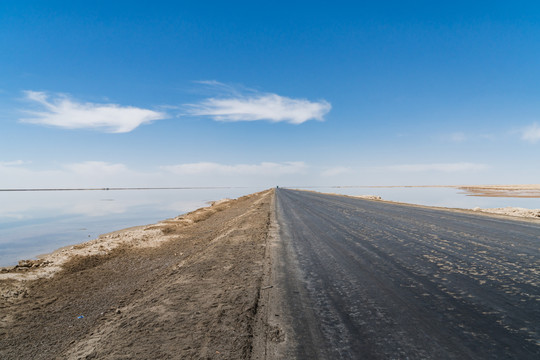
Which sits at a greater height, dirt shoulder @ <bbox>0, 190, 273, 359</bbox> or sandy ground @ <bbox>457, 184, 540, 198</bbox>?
sandy ground @ <bbox>457, 184, 540, 198</bbox>

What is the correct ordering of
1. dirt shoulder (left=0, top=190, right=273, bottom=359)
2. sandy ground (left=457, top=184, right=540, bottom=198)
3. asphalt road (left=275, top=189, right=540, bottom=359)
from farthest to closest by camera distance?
sandy ground (left=457, top=184, right=540, bottom=198), dirt shoulder (left=0, top=190, right=273, bottom=359), asphalt road (left=275, top=189, right=540, bottom=359)

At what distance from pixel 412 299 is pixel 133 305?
509cm

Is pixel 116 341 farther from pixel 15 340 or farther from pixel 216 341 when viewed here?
pixel 15 340

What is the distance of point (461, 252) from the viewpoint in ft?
24.5

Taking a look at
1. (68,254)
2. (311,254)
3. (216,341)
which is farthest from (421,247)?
(68,254)

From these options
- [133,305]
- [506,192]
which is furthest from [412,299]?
[506,192]

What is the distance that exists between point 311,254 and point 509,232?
8.72 meters

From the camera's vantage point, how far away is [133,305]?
5043mm

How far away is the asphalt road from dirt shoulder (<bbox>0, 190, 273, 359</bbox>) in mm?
884

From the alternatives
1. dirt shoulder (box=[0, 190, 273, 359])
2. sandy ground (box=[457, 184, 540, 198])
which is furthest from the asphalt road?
sandy ground (box=[457, 184, 540, 198])

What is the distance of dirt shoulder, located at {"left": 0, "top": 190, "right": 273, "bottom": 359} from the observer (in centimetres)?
350

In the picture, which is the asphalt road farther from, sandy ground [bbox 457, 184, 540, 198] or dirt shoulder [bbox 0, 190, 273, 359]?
sandy ground [bbox 457, 184, 540, 198]

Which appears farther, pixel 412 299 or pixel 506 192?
pixel 506 192

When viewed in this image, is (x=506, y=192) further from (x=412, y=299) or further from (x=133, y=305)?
(x=133, y=305)
